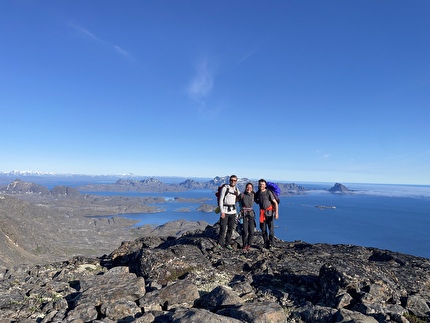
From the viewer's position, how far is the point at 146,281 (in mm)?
12516

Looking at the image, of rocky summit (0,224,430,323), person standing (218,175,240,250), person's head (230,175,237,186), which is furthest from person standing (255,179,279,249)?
rocky summit (0,224,430,323)

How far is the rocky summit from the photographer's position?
30.2 feet

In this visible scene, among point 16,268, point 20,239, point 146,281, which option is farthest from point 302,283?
point 20,239

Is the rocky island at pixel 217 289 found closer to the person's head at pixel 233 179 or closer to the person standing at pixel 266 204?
the person standing at pixel 266 204

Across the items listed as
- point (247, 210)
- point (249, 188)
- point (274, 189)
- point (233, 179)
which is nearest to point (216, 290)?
point (233, 179)

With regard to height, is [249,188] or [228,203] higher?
[249,188]

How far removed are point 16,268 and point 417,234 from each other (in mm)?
212213

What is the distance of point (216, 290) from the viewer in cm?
1053

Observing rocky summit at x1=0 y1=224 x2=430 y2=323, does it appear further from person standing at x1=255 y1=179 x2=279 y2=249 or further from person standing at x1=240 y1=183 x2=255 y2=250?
person standing at x1=255 y1=179 x2=279 y2=249

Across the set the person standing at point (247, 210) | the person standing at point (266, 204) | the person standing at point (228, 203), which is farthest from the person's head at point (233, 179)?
the person standing at point (266, 204)

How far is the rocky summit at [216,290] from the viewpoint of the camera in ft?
30.2

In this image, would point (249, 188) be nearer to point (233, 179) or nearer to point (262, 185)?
point (262, 185)

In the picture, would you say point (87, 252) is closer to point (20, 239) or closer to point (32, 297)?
point (20, 239)

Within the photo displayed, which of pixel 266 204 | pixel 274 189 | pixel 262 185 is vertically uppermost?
pixel 262 185
